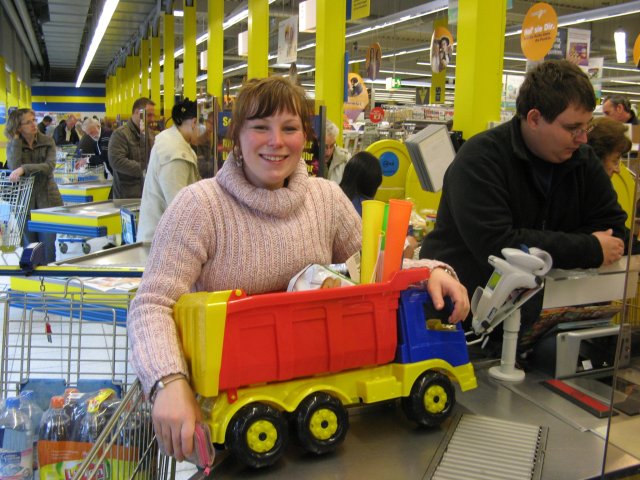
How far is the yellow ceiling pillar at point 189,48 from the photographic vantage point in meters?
13.6

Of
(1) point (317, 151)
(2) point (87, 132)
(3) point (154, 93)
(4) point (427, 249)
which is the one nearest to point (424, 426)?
(4) point (427, 249)

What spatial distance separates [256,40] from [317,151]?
6.01 meters

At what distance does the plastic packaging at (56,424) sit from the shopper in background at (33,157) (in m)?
5.48

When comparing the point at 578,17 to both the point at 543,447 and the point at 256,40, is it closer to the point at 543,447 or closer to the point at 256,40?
the point at 256,40

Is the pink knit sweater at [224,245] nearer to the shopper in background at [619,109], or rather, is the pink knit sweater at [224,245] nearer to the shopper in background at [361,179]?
the shopper in background at [361,179]

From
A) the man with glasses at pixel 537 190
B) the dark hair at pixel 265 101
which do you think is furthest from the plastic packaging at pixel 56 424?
the man with glasses at pixel 537 190

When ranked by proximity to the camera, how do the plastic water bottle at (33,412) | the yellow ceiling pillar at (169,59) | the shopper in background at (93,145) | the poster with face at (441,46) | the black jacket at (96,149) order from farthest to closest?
the yellow ceiling pillar at (169,59)
the shopper in background at (93,145)
the black jacket at (96,149)
the poster with face at (441,46)
the plastic water bottle at (33,412)

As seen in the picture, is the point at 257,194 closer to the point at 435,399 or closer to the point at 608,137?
the point at 435,399

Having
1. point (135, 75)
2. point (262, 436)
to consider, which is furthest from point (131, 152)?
point (135, 75)

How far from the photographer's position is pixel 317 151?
185 inches

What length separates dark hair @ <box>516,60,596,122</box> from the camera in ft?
6.47

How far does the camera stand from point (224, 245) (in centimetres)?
153

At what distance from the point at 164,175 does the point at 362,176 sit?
1392 millimetres

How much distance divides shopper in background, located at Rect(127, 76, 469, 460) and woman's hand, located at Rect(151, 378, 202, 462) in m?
0.15
